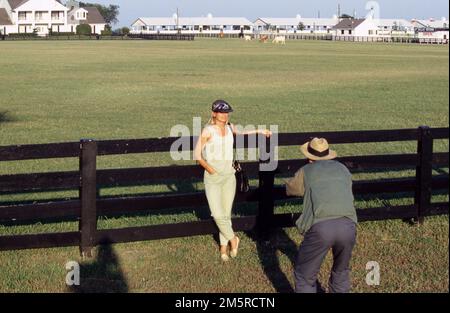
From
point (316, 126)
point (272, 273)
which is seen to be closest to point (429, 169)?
point (272, 273)

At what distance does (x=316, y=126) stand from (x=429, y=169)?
11.2m

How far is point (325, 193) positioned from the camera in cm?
513

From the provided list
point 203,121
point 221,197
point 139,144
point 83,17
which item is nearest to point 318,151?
point 221,197

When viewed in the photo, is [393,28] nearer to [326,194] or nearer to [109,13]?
[109,13]

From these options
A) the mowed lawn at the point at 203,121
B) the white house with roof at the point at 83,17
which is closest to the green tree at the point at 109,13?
the white house with roof at the point at 83,17

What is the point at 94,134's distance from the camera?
18031mm

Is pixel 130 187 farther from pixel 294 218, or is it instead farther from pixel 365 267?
pixel 365 267

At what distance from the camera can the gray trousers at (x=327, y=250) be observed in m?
5.11

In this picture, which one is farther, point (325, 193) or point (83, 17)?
point (83, 17)

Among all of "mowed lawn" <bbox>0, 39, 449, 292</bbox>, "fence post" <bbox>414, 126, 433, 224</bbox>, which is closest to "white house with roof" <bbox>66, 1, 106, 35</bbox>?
"mowed lawn" <bbox>0, 39, 449, 292</bbox>

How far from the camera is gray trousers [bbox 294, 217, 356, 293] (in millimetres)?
5105

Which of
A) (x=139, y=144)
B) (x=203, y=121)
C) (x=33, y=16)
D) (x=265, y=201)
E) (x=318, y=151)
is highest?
A: (x=33, y=16)

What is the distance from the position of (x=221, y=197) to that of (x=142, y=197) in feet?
3.38

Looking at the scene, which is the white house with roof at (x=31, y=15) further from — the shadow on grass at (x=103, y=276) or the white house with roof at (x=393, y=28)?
the shadow on grass at (x=103, y=276)
